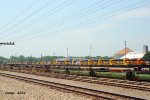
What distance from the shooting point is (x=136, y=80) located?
26.3 meters

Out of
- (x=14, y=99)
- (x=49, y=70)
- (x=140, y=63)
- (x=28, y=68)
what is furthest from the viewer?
(x=28, y=68)

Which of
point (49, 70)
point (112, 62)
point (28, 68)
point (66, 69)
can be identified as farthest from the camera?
point (28, 68)

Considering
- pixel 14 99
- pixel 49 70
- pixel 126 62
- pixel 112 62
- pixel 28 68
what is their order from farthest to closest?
pixel 28 68, pixel 49 70, pixel 112 62, pixel 126 62, pixel 14 99

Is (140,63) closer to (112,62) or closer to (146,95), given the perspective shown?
(112,62)

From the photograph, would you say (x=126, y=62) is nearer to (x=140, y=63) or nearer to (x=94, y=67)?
(x=140, y=63)

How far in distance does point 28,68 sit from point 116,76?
34163mm

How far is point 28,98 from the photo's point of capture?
1681cm

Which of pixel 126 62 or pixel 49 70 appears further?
pixel 49 70

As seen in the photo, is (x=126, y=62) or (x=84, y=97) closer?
(x=84, y=97)

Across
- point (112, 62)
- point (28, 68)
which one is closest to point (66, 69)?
point (112, 62)

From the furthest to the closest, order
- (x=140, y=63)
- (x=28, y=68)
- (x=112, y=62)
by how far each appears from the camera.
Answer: (x=28, y=68), (x=112, y=62), (x=140, y=63)

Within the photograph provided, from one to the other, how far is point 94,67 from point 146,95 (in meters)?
21.4

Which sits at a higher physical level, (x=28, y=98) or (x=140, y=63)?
→ (x=140, y=63)

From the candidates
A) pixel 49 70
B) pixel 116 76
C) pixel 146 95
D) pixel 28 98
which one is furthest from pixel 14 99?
pixel 49 70
